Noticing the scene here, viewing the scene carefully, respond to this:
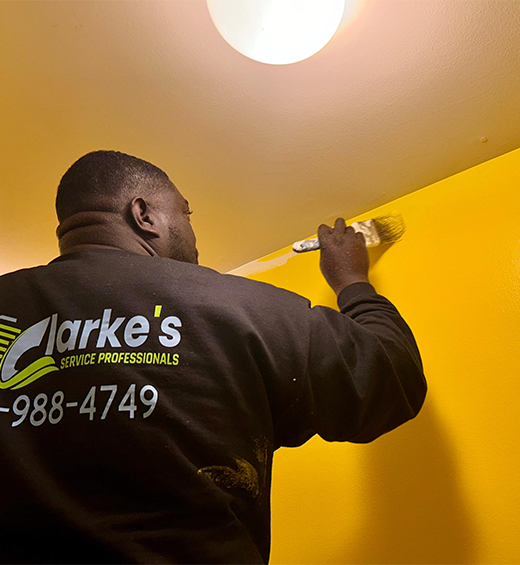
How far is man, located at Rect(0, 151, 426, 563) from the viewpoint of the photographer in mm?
528

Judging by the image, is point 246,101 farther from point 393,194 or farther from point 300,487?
point 300,487

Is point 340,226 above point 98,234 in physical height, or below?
above

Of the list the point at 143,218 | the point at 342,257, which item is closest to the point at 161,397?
the point at 143,218

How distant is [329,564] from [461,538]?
1.05 ft

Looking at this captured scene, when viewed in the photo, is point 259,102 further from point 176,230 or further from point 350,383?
point 350,383

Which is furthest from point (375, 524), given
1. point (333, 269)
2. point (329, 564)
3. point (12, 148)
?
point (12, 148)

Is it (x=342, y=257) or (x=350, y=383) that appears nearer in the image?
(x=350, y=383)

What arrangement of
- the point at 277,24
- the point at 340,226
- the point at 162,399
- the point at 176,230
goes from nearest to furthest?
the point at 162,399
the point at 277,24
the point at 176,230
the point at 340,226

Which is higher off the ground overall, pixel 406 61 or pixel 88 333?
pixel 406 61

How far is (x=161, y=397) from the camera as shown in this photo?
1.94 ft

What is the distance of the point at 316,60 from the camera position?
955mm

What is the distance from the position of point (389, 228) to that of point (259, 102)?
506 millimetres

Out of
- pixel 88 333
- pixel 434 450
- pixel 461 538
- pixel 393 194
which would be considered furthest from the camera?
pixel 393 194

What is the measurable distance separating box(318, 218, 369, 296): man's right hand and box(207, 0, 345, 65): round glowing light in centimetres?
46
